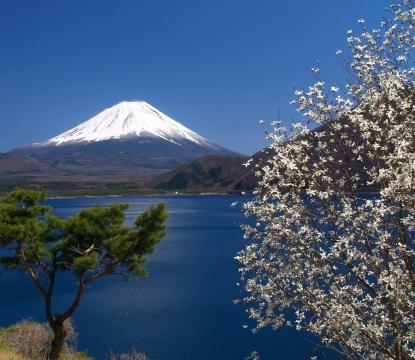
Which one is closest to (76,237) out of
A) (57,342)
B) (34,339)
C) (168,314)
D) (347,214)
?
(57,342)

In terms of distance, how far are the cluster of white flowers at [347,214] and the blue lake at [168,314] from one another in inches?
287

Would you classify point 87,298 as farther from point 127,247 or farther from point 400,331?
point 400,331

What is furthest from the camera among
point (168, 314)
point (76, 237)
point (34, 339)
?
point (168, 314)

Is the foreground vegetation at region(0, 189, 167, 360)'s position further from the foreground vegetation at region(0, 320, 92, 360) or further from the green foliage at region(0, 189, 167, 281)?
the foreground vegetation at region(0, 320, 92, 360)

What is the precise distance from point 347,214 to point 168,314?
74.5 feet

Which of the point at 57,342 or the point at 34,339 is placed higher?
the point at 57,342

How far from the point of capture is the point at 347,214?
5.35 meters

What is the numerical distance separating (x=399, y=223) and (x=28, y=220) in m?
11.2

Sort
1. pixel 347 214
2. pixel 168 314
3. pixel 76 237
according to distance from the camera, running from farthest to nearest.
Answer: pixel 168 314
pixel 76 237
pixel 347 214

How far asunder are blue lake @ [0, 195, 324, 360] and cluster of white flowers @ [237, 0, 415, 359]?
729 centimetres

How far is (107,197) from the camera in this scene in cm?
15675

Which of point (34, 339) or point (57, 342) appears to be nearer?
point (57, 342)

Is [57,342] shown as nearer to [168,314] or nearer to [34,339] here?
[34,339]

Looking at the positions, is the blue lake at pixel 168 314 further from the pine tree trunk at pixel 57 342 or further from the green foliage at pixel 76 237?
the pine tree trunk at pixel 57 342
